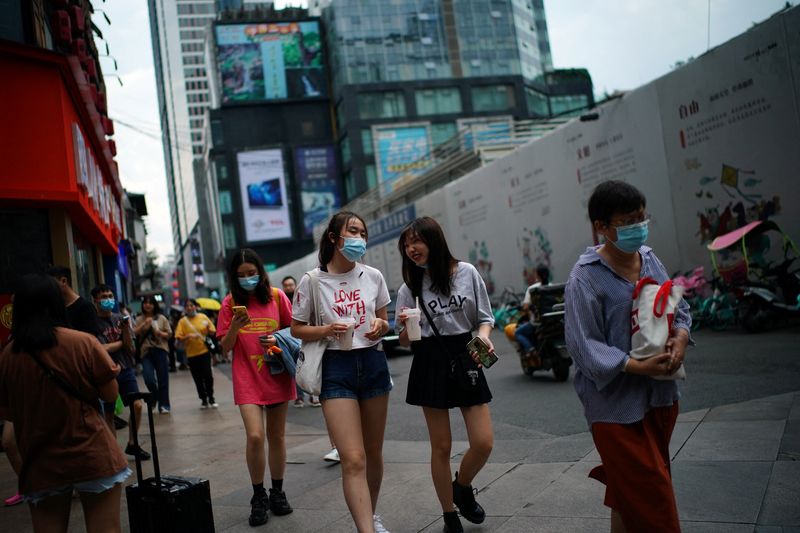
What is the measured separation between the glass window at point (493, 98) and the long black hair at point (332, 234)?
67361 millimetres

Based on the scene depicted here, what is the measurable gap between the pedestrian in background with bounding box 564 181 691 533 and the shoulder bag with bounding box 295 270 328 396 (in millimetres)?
1457

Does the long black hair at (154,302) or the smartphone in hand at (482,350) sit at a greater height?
the long black hair at (154,302)

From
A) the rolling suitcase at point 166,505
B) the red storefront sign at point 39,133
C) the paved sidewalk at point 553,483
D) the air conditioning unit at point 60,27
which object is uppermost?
the air conditioning unit at point 60,27

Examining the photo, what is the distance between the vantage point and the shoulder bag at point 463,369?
392 cm

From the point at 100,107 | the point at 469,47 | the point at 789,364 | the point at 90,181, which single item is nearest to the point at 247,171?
the point at 469,47

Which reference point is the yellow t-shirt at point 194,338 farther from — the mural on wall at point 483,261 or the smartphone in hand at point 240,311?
the mural on wall at point 483,261

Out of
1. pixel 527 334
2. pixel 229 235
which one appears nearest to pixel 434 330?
pixel 527 334

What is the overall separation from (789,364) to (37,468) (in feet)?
25.0

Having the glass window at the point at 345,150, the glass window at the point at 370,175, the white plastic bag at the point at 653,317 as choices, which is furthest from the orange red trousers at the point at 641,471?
the glass window at the point at 345,150

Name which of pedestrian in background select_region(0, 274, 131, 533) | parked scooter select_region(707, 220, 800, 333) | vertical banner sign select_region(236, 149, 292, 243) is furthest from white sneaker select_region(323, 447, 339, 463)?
vertical banner sign select_region(236, 149, 292, 243)

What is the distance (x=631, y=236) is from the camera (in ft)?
9.40

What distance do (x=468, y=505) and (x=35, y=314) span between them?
2490 mm

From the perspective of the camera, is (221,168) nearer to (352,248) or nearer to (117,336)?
(117,336)

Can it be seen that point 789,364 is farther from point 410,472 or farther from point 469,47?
point 469,47
